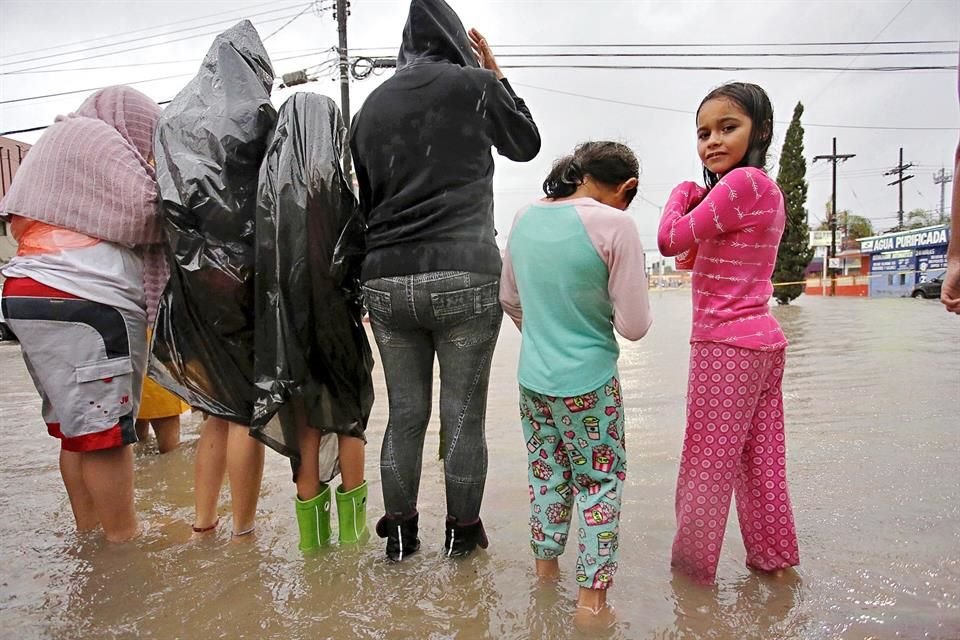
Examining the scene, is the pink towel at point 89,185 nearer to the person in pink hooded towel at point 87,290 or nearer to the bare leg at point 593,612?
the person in pink hooded towel at point 87,290

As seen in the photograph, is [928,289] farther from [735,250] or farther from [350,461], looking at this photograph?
[350,461]

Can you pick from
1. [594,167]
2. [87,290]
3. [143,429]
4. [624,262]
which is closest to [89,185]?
[87,290]

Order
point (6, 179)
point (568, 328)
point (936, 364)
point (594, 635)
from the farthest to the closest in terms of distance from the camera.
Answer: point (6, 179) < point (936, 364) < point (568, 328) < point (594, 635)

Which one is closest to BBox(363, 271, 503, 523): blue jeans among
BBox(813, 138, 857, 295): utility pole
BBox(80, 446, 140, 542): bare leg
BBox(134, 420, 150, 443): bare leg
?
BBox(80, 446, 140, 542): bare leg

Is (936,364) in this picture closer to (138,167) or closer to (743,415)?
(743,415)

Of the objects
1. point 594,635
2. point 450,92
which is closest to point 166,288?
point 450,92

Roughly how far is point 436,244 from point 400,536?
1004 millimetres

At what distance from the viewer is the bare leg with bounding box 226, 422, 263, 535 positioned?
2355mm

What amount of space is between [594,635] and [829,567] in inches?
36.1

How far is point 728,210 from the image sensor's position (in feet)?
6.25

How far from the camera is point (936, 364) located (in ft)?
20.2

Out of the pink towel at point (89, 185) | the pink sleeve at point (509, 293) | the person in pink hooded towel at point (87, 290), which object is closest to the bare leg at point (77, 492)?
the person in pink hooded towel at point (87, 290)

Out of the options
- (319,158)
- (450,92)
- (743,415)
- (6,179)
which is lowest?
(743,415)

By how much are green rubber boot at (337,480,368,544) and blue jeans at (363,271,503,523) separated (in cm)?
21
